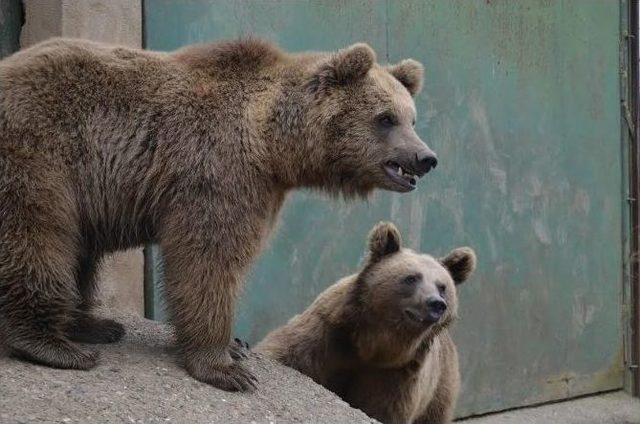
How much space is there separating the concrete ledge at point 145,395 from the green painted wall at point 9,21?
2381 mm

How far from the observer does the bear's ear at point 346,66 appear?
5137mm

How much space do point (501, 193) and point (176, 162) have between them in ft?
14.7

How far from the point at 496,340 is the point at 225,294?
4.42 meters

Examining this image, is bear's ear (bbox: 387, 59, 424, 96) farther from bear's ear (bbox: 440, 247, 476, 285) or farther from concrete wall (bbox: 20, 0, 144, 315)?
concrete wall (bbox: 20, 0, 144, 315)

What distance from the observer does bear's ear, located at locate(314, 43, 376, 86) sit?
5.14 meters

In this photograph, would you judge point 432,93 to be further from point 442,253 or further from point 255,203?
point 255,203

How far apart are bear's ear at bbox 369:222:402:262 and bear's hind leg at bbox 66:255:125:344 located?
1.74 m

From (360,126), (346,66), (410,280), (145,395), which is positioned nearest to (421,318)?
(410,280)

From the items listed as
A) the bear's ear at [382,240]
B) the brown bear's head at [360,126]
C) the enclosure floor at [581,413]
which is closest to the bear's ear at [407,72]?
the brown bear's head at [360,126]

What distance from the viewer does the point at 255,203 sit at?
16.3 feet

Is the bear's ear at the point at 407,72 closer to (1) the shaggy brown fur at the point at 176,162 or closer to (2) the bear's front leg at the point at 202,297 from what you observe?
(1) the shaggy brown fur at the point at 176,162

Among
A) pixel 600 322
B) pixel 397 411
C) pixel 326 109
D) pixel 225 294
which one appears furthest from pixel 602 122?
pixel 225 294

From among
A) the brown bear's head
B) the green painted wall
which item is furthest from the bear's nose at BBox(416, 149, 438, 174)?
the green painted wall

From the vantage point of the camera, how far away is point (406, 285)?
619 centimetres
